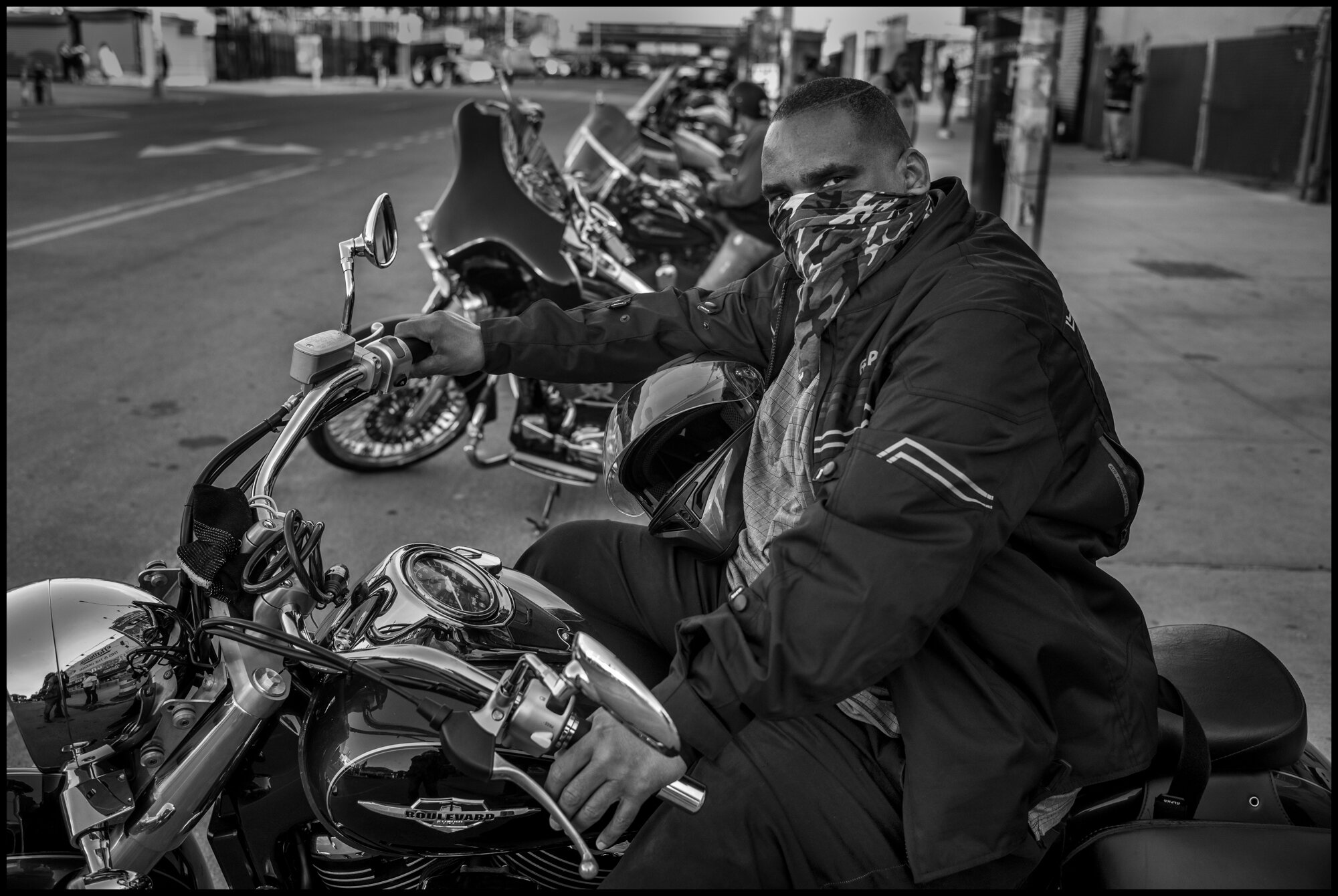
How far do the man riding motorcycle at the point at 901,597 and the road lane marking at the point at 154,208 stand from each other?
8.46 metres

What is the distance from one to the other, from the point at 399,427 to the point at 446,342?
9.54 ft

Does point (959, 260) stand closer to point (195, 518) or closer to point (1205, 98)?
point (195, 518)

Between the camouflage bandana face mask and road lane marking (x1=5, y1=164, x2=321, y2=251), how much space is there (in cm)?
839

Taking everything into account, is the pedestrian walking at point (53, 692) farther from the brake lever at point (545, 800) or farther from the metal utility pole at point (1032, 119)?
the metal utility pole at point (1032, 119)

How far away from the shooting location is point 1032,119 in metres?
7.79

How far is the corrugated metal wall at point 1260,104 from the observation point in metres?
15.6

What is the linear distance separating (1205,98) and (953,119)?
47.6 ft

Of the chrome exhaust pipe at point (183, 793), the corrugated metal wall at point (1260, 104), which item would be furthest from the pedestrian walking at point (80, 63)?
the chrome exhaust pipe at point (183, 793)

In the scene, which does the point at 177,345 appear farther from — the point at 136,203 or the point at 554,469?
the point at 136,203

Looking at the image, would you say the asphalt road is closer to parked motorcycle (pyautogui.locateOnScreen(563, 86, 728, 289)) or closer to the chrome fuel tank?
parked motorcycle (pyautogui.locateOnScreen(563, 86, 728, 289))

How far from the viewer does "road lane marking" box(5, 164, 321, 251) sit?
9.52 meters

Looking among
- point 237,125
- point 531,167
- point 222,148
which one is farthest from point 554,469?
point 237,125

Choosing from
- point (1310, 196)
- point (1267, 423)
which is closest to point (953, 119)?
point (1310, 196)

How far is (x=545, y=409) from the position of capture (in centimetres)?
443
